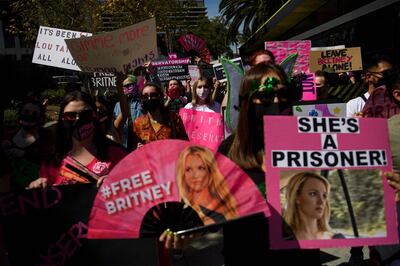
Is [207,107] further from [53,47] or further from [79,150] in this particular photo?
[79,150]

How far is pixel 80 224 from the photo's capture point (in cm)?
249

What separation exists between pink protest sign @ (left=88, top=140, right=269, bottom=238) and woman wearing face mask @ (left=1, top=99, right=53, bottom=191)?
1.15 metres

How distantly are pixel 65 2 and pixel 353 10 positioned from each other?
1016cm

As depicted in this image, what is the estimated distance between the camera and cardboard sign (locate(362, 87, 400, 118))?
3582 mm

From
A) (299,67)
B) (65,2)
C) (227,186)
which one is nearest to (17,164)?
(227,186)

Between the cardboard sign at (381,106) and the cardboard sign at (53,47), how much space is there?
4.32m

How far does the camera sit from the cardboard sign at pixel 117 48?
470 cm

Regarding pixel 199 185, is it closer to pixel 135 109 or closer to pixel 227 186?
pixel 227 186

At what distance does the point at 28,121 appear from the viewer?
3.84m

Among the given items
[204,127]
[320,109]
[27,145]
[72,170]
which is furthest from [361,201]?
[204,127]

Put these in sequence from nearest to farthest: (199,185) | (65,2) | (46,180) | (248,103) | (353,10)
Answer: (199,185) → (248,103) → (46,180) → (353,10) → (65,2)

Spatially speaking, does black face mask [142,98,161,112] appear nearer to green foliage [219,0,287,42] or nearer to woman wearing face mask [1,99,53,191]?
woman wearing face mask [1,99,53,191]

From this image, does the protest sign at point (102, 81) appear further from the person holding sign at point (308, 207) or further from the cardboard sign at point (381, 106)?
the person holding sign at point (308, 207)

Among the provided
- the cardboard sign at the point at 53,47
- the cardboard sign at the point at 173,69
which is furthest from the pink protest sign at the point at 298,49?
the cardboard sign at the point at 173,69
